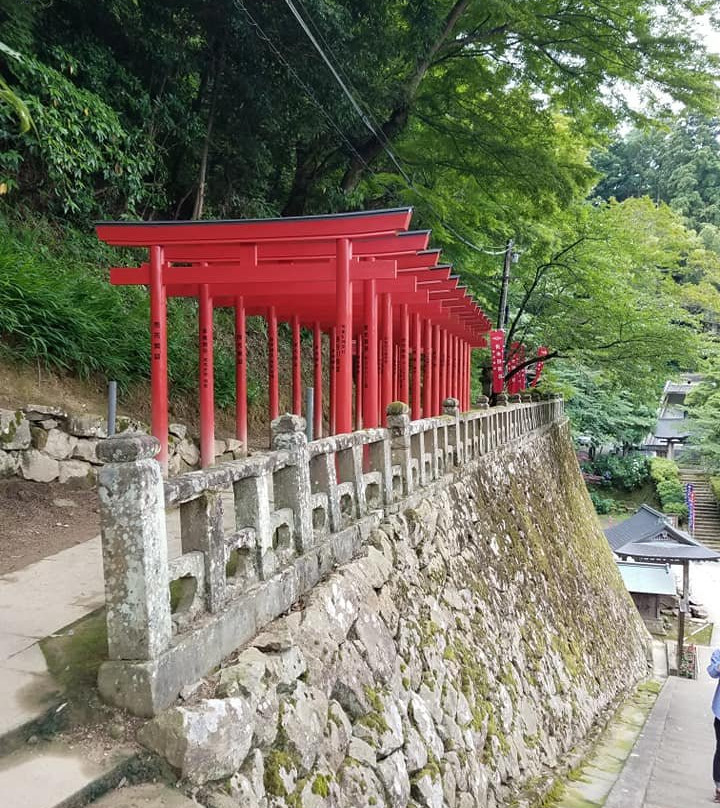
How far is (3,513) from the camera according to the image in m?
6.57

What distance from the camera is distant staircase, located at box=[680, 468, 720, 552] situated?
3359 cm

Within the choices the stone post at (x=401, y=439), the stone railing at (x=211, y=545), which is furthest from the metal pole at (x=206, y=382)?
the stone post at (x=401, y=439)

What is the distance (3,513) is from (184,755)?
15.5ft

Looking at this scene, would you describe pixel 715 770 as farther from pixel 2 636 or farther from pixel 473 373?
pixel 473 373

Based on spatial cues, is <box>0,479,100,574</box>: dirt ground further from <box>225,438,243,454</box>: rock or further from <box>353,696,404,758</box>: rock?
<box>353,696,404,758</box>: rock

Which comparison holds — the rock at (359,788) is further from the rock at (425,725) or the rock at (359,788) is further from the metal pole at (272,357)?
the metal pole at (272,357)

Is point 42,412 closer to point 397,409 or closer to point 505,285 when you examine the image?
point 397,409

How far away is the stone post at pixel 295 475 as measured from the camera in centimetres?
462

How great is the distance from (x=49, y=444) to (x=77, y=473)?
1.67 feet

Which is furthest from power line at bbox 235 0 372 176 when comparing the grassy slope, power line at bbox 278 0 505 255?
the grassy slope

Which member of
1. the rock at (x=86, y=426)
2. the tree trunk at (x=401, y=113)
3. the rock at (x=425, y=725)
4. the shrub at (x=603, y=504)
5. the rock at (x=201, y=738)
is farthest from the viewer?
the shrub at (x=603, y=504)

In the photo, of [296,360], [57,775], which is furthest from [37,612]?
[296,360]

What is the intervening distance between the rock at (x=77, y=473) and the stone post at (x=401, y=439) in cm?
380

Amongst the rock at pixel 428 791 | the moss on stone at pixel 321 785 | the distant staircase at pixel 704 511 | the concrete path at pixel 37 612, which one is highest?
the concrete path at pixel 37 612
